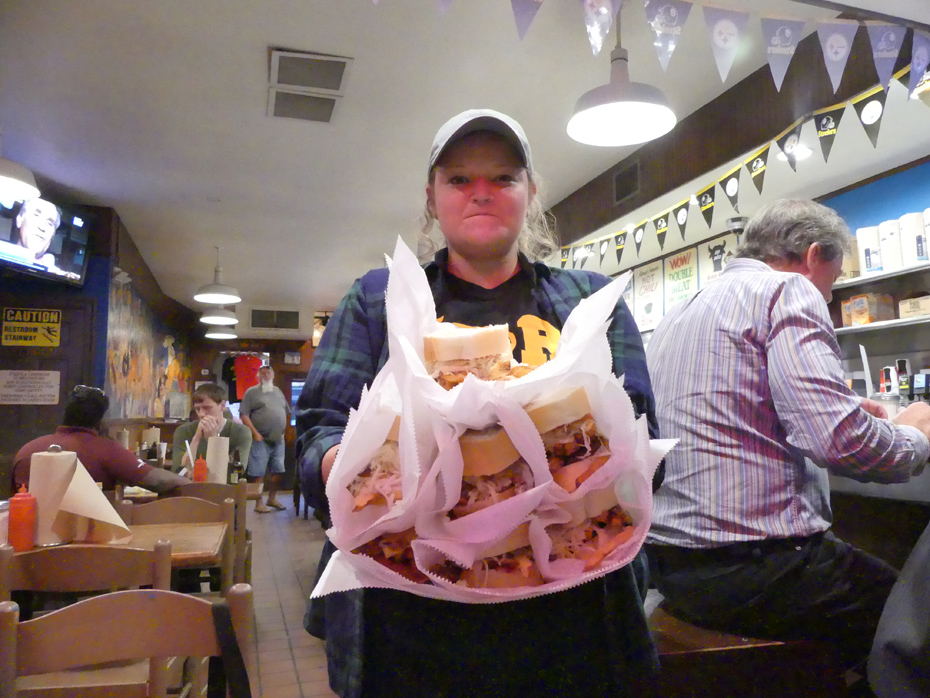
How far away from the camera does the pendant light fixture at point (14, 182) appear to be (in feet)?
12.6

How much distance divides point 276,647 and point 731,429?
9.56 ft

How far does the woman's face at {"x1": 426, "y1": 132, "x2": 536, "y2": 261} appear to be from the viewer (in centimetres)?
102

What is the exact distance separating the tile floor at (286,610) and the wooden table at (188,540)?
842 mm

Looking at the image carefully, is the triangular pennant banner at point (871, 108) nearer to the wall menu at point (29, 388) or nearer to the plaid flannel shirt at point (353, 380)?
the plaid flannel shirt at point (353, 380)

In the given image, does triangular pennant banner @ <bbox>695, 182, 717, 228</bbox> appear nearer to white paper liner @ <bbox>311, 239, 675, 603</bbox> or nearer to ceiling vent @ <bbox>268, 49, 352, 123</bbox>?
ceiling vent @ <bbox>268, 49, 352, 123</bbox>

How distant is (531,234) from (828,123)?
8.99ft

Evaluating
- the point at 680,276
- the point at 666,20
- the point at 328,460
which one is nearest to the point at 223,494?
the point at 328,460

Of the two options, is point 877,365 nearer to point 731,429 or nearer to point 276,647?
point 731,429

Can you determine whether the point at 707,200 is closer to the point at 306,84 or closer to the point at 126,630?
the point at 306,84

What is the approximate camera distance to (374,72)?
12.1 ft

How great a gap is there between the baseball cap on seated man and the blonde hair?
0.15 meters

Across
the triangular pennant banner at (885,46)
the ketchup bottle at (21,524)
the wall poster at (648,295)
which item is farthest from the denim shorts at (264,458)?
the triangular pennant banner at (885,46)

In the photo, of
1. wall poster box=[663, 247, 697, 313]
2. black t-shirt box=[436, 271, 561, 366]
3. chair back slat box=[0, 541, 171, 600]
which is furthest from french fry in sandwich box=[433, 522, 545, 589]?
wall poster box=[663, 247, 697, 313]

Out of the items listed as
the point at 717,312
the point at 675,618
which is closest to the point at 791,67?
the point at 717,312
